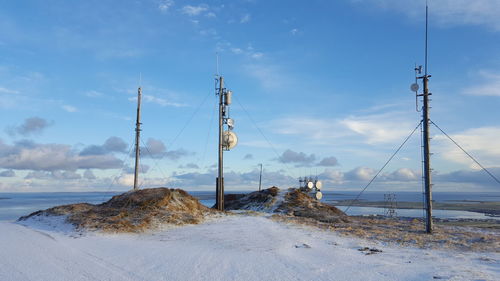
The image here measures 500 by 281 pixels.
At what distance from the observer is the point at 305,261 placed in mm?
10586

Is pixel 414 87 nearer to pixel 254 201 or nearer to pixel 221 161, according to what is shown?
pixel 221 161

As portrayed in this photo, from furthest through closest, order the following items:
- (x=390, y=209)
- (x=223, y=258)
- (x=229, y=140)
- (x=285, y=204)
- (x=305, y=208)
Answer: (x=390, y=209), (x=285, y=204), (x=229, y=140), (x=305, y=208), (x=223, y=258)

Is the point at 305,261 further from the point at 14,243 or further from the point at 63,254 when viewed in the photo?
the point at 14,243

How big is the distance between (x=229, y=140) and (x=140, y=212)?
933 centimetres

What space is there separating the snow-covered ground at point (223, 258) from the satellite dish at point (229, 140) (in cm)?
1133

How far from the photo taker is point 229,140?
26656 millimetres

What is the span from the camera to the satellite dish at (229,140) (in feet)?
87.4

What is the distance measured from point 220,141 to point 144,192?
21.3 feet

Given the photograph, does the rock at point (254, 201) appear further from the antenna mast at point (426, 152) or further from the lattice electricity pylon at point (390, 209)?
the lattice electricity pylon at point (390, 209)

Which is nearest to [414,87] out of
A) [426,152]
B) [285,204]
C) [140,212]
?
[426,152]

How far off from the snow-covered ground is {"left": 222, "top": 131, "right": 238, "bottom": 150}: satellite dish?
11327mm

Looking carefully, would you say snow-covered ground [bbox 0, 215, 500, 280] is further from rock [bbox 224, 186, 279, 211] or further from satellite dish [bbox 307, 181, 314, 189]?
satellite dish [bbox 307, 181, 314, 189]

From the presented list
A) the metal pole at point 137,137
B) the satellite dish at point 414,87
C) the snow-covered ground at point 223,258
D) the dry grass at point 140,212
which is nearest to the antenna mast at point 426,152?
the satellite dish at point 414,87

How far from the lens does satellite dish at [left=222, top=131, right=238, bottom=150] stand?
87.4 feet
